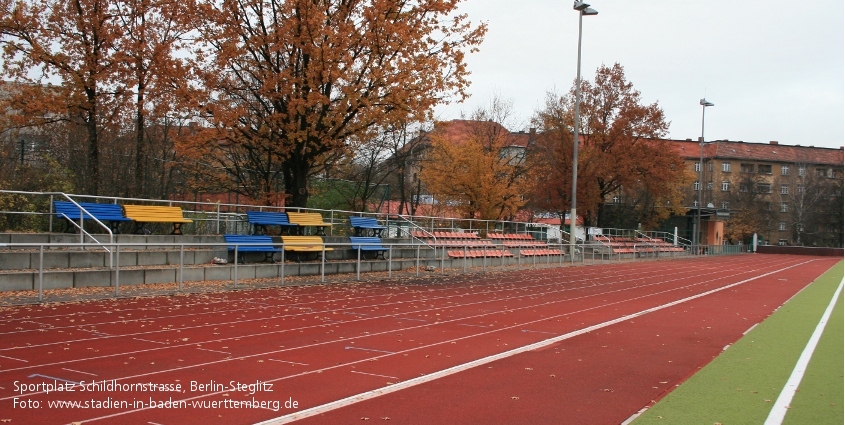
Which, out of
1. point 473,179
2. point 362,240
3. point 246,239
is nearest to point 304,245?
point 246,239

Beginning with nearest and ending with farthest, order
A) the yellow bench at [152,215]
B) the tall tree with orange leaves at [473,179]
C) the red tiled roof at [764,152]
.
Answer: the yellow bench at [152,215] < the tall tree with orange leaves at [473,179] < the red tiled roof at [764,152]

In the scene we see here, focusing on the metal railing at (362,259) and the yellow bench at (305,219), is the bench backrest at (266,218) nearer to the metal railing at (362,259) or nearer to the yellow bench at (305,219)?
the yellow bench at (305,219)

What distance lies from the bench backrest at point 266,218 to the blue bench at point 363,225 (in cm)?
325

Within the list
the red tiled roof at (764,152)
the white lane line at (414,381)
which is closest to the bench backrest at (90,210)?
the white lane line at (414,381)

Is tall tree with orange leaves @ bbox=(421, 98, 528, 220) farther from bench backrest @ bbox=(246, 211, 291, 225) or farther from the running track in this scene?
the running track

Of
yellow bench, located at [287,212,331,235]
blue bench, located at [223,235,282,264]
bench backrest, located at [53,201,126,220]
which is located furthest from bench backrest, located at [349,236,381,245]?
bench backrest, located at [53,201,126,220]

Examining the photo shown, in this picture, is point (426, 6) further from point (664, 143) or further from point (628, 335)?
point (664, 143)

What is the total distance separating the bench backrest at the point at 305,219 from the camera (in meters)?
22.0

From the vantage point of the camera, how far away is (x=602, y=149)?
47062 mm

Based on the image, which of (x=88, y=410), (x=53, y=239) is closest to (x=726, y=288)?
(x=53, y=239)

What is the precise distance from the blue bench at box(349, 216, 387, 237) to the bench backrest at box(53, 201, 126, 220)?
836cm

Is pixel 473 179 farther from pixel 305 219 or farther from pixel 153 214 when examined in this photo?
pixel 153 214

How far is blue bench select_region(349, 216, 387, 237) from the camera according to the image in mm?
24781

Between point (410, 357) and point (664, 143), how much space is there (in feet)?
139
